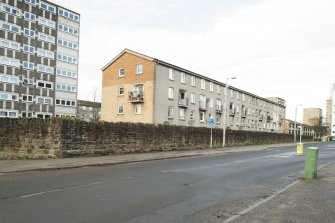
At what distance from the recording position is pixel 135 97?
1982 inches

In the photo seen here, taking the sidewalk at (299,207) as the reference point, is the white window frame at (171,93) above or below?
above

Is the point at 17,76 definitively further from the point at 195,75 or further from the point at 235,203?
the point at 235,203

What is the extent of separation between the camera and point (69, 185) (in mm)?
10609

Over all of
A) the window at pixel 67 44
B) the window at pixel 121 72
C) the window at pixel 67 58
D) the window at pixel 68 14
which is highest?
the window at pixel 68 14

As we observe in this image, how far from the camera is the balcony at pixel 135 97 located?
49.5 metres

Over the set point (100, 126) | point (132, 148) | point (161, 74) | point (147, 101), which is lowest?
point (132, 148)

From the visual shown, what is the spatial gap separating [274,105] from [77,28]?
56786 mm

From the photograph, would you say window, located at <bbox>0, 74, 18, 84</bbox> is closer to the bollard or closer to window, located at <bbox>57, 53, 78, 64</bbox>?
window, located at <bbox>57, 53, 78, 64</bbox>

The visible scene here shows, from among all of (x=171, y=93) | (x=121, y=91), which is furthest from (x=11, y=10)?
(x=171, y=93)

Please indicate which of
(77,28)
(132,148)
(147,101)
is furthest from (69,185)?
(77,28)

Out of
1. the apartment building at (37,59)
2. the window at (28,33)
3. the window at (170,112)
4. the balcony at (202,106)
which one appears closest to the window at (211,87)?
the balcony at (202,106)

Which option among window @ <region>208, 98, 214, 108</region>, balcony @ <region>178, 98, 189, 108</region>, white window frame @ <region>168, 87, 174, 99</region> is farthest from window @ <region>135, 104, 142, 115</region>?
window @ <region>208, 98, 214, 108</region>

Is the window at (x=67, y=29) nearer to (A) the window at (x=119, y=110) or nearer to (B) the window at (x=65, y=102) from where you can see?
(B) the window at (x=65, y=102)

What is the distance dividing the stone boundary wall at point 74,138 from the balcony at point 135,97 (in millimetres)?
19969
